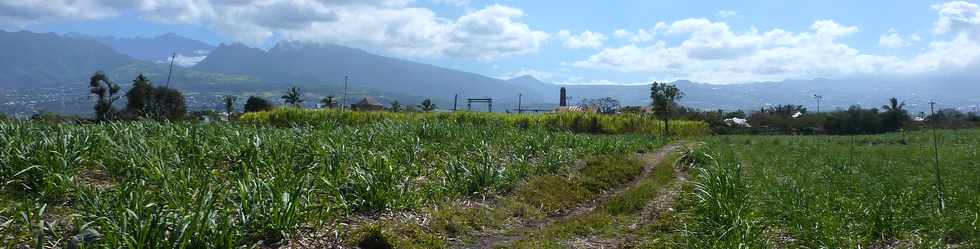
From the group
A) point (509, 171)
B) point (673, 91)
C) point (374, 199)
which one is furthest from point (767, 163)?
point (673, 91)

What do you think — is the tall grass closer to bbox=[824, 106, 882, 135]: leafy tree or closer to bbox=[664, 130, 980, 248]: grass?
bbox=[824, 106, 882, 135]: leafy tree

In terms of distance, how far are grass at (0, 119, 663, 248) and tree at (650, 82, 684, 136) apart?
21.2 meters

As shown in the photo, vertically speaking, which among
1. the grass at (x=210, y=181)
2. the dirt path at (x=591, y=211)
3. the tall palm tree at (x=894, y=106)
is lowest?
the dirt path at (x=591, y=211)

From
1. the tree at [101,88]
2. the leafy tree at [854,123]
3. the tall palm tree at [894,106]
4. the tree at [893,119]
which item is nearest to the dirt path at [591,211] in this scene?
the leafy tree at [854,123]

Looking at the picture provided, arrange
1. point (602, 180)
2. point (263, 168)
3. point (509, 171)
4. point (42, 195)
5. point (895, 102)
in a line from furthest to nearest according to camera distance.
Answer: point (895, 102)
point (602, 180)
point (509, 171)
point (263, 168)
point (42, 195)

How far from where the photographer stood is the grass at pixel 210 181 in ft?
14.8

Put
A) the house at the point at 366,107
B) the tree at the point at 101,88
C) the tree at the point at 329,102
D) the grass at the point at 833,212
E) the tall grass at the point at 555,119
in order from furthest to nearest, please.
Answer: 1. the tree at the point at 329,102
2. the tree at the point at 101,88
3. the house at the point at 366,107
4. the tall grass at the point at 555,119
5. the grass at the point at 833,212

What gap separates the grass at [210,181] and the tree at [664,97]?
2116 cm

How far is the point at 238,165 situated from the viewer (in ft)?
24.3

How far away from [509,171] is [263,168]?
11.8ft

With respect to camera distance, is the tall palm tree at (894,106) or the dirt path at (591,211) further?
the tall palm tree at (894,106)

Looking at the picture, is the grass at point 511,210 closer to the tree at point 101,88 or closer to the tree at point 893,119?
the tree at point 101,88

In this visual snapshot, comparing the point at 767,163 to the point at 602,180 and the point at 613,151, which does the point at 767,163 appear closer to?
the point at 613,151

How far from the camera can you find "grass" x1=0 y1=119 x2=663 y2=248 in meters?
4.52
